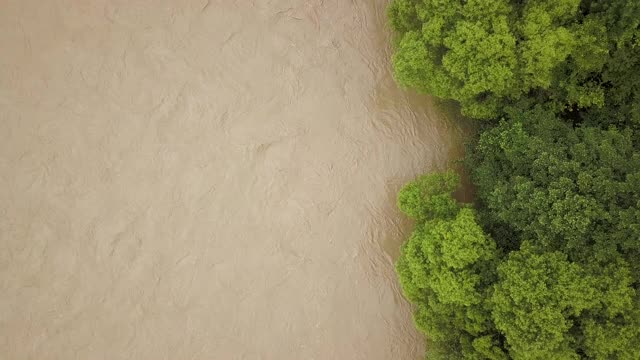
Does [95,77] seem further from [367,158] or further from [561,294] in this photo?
[561,294]

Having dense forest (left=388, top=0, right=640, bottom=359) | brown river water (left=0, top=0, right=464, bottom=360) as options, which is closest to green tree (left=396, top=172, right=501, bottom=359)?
dense forest (left=388, top=0, right=640, bottom=359)

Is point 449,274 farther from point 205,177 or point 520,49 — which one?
point 205,177

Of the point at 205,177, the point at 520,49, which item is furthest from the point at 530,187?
the point at 205,177

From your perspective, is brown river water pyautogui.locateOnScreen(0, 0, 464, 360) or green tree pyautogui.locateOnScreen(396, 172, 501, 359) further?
brown river water pyautogui.locateOnScreen(0, 0, 464, 360)

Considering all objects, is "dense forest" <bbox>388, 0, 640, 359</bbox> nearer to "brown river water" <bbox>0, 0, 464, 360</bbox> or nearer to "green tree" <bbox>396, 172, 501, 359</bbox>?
"green tree" <bbox>396, 172, 501, 359</bbox>

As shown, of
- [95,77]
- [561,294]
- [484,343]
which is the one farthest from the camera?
[95,77]

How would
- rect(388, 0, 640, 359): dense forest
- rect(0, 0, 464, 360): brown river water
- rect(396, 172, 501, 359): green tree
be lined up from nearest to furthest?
rect(388, 0, 640, 359): dense forest → rect(396, 172, 501, 359): green tree → rect(0, 0, 464, 360): brown river water

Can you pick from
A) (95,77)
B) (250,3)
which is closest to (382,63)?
(250,3)
